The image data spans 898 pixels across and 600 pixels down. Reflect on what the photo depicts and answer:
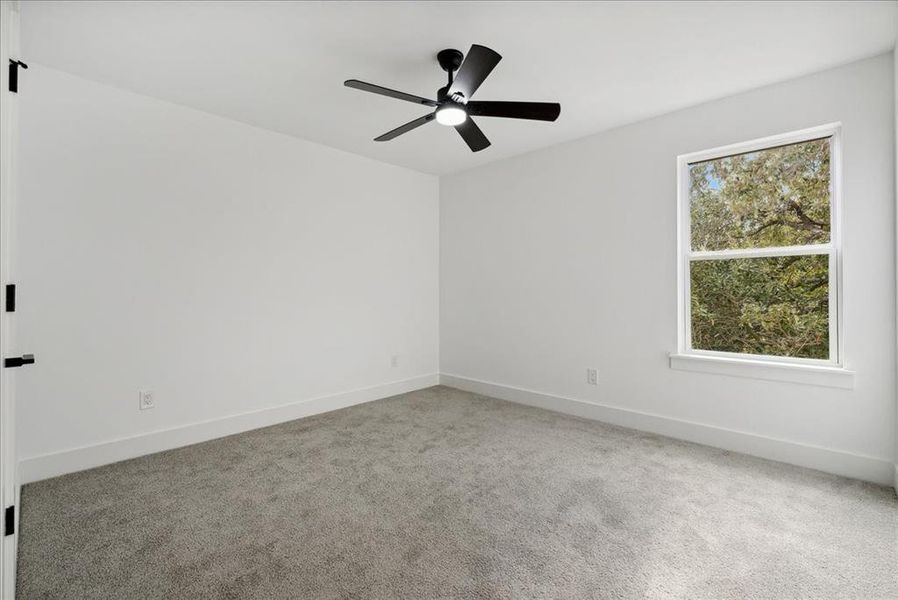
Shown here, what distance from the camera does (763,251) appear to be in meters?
2.90

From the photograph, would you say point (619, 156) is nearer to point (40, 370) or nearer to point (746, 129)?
point (746, 129)

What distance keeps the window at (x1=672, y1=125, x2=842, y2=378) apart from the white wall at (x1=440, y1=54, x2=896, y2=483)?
128 mm

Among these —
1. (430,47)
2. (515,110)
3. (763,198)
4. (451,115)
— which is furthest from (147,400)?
(763,198)

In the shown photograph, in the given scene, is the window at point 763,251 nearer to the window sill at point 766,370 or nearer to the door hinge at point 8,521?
the window sill at point 766,370

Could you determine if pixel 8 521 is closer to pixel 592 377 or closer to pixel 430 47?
pixel 430 47

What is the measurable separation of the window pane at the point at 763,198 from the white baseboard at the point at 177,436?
3.27 metres

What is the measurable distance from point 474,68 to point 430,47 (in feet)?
1.46

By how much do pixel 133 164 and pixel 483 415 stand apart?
3257mm

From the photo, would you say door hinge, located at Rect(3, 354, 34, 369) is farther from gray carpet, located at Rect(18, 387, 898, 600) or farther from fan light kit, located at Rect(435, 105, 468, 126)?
fan light kit, located at Rect(435, 105, 468, 126)

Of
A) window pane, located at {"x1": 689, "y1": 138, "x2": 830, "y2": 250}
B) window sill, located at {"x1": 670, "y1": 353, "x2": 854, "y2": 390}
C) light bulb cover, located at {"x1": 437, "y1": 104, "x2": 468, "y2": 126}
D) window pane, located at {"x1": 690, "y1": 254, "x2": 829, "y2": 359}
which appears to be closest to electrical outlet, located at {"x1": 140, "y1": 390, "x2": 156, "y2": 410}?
light bulb cover, located at {"x1": 437, "y1": 104, "x2": 468, "y2": 126}

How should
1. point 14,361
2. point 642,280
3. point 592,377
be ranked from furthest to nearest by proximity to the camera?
point 592,377, point 642,280, point 14,361

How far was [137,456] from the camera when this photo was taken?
9.38ft

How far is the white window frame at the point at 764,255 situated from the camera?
2635mm

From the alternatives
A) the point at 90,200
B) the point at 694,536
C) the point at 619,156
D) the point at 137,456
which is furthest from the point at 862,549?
the point at 90,200
